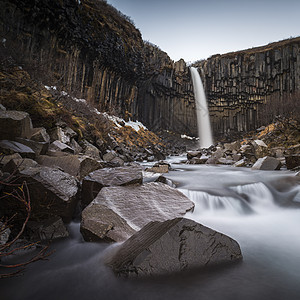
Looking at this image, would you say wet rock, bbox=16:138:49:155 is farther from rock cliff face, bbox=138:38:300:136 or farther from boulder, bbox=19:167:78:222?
rock cliff face, bbox=138:38:300:136

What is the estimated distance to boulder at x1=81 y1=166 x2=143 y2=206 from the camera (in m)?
3.18

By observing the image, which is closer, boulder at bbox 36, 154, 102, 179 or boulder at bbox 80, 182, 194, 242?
boulder at bbox 80, 182, 194, 242

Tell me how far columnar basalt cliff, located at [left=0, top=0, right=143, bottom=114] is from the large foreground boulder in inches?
492

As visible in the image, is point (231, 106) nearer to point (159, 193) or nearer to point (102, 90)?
point (102, 90)

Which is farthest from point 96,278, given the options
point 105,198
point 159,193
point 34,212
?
point 159,193

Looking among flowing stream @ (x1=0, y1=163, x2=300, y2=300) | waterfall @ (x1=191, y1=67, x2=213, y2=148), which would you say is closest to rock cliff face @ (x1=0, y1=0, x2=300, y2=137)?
waterfall @ (x1=191, y1=67, x2=213, y2=148)

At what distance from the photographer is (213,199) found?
391 cm

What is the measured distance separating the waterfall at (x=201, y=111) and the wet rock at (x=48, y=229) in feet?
102

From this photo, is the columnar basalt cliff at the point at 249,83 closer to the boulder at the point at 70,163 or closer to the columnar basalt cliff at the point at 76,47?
the columnar basalt cliff at the point at 76,47

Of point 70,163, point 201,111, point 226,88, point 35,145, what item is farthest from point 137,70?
point 70,163

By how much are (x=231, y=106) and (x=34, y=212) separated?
35036mm

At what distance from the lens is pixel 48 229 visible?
2350mm

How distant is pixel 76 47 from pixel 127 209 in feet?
68.4

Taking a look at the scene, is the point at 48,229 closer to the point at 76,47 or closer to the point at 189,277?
the point at 189,277
